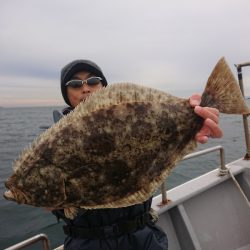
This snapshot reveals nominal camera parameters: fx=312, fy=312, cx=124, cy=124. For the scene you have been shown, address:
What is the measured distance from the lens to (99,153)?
2.02 meters

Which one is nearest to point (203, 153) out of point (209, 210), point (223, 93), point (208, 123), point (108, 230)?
point (209, 210)

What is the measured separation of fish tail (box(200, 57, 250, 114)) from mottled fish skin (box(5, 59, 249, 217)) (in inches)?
14.3

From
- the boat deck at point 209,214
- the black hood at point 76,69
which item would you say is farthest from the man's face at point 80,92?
the boat deck at point 209,214

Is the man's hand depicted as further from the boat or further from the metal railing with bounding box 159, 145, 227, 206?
the boat

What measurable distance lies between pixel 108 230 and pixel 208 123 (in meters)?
1.32

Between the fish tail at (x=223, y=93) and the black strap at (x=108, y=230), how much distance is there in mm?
1265

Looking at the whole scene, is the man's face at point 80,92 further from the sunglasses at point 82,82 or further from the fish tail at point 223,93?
the fish tail at point 223,93

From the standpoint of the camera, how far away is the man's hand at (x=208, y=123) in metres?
2.15

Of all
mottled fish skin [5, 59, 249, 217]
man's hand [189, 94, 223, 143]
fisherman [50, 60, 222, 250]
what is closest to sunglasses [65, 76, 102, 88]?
fisherman [50, 60, 222, 250]

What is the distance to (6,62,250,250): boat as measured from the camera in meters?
4.57

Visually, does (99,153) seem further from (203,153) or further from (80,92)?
(203,153)

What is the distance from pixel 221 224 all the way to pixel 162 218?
1047 mm

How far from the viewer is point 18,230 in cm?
997

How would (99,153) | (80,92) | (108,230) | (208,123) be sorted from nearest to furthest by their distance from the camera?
(99,153) → (208,123) → (108,230) → (80,92)
